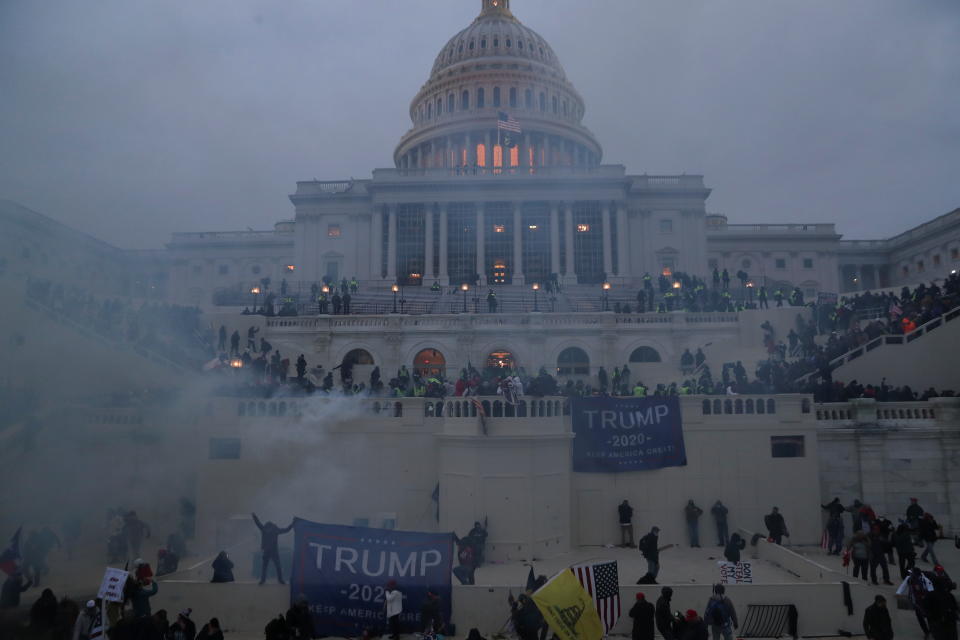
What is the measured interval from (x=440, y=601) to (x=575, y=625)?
3.29m

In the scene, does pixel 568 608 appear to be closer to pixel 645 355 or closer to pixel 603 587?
pixel 603 587

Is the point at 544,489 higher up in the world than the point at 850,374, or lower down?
lower down

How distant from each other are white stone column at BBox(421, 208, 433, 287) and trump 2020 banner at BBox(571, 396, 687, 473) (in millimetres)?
41839

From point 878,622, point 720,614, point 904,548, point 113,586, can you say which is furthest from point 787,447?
point 113,586

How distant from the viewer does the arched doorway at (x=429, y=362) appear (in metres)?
35.7

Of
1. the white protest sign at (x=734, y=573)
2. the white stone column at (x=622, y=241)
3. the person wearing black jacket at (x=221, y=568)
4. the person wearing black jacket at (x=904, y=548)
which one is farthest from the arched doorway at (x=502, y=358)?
the white stone column at (x=622, y=241)

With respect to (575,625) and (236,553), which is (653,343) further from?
(575,625)

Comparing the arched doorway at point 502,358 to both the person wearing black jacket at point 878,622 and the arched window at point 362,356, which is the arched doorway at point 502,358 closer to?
the arched window at point 362,356

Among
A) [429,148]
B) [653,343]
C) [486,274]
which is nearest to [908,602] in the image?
[653,343]

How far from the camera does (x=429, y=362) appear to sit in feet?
119

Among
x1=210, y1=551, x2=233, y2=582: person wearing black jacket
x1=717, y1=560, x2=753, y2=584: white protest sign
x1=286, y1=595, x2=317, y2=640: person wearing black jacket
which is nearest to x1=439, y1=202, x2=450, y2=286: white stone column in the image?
x1=210, y1=551, x2=233, y2=582: person wearing black jacket

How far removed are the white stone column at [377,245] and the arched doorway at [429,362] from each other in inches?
1052

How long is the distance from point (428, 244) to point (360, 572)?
50.3 m

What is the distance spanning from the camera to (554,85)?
8738 cm
